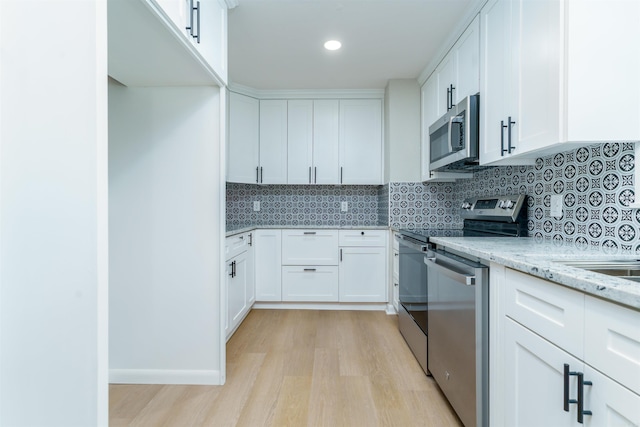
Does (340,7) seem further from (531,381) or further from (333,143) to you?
(531,381)

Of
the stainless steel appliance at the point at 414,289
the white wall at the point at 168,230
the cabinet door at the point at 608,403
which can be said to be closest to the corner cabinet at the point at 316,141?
the stainless steel appliance at the point at 414,289

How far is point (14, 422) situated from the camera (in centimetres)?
77

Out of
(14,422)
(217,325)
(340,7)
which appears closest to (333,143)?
(340,7)

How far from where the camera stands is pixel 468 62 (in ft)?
7.11

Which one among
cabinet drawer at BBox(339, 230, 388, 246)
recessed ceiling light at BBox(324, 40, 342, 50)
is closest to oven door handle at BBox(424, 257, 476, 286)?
cabinet drawer at BBox(339, 230, 388, 246)

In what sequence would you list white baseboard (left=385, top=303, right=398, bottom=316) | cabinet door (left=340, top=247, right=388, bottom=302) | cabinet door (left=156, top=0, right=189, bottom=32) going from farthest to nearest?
1. cabinet door (left=340, top=247, right=388, bottom=302)
2. white baseboard (left=385, top=303, right=398, bottom=316)
3. cabinet door (left=156, top=0, right=189, bottom=32)

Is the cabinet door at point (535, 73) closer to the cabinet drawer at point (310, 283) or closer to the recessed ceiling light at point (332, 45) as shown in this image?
the recessed ceiling light at point (332, 45)

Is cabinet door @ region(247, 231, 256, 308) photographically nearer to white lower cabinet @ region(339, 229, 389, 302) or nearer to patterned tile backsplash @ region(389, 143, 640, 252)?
white lower cabinet @ region(339, 229, 389, 302)

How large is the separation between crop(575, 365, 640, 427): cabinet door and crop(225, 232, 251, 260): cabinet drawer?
2140mm

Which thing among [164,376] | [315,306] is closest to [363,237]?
[315,306]

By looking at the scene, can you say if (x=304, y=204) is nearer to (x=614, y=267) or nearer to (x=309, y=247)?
(x=309, y=247)

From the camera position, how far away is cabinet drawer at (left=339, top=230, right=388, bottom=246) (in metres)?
3.34

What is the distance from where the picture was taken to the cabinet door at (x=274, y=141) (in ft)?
11.9

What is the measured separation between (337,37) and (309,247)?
75.6 inches
